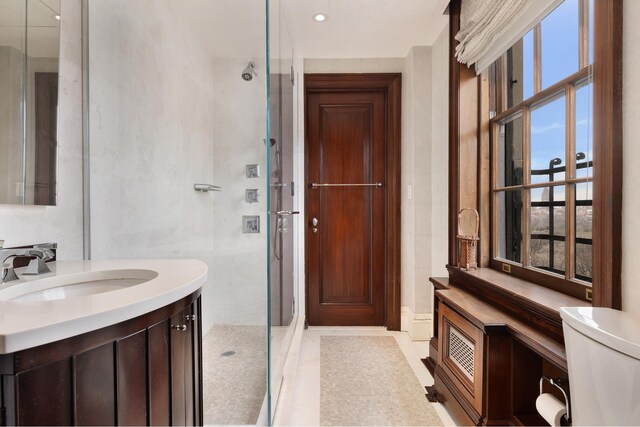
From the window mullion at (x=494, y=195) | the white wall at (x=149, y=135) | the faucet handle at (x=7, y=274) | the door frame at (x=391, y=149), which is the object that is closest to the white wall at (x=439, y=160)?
the door frame at (x=391, y=149)

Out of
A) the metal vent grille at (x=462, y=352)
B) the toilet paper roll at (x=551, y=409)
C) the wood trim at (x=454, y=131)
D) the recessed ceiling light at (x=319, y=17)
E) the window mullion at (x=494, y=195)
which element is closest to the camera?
the toilet paper roll at (x=551, y=409)

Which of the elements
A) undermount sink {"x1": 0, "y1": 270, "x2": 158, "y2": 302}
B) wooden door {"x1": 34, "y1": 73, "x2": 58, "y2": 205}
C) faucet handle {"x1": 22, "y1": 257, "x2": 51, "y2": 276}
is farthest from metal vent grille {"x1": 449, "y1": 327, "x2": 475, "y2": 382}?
wooden door {"x1": 34, "y1": 73, "x2": 58, "y2": 205}

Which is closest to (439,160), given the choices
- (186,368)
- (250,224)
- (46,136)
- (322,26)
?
(322,26)

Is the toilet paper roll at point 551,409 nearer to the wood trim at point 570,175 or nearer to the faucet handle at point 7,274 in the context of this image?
the wood trim at point 570,175

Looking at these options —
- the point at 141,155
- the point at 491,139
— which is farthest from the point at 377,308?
the point at 141,155

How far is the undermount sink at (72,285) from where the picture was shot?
762 millimetres

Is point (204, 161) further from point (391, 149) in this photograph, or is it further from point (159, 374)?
point (391, 149)

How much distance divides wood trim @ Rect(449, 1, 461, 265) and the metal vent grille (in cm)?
50

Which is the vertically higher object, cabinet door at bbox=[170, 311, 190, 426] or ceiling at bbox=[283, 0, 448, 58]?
ceiling at bbox=[283, 0, 448, 58]

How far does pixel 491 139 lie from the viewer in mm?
1863

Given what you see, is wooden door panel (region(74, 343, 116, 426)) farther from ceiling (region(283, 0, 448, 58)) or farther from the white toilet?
ceiling (region(283, 0, 448, 58))

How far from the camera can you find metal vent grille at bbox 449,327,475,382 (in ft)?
4.79

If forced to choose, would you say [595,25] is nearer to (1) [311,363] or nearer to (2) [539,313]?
(2) [539,313]

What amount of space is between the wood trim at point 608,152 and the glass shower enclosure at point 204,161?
1175mm
